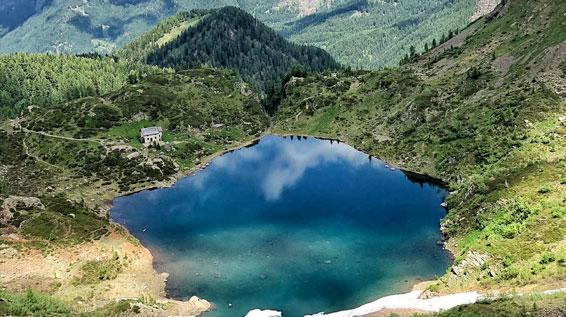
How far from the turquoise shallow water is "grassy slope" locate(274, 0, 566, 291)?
319 inches

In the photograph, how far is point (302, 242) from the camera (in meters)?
108

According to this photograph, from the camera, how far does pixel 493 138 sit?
139 meters

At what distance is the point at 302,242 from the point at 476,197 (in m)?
36.6

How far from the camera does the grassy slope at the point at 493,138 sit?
280 feet

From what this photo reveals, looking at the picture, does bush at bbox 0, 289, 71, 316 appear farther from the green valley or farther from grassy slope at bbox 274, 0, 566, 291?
grassy slope at bbox 274, 0, 566, 291

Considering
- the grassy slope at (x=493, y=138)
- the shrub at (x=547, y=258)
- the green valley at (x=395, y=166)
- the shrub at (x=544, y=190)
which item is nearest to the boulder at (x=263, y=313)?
the green valley at (x=395, y=166)

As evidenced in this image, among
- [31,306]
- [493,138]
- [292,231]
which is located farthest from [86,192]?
[493,138]

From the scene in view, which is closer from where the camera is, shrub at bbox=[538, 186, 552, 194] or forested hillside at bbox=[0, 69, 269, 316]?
forested hillside at bbox=[0, 69, 269, 316]

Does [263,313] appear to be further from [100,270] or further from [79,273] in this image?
[79,273]

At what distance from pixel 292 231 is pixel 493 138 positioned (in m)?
59.2

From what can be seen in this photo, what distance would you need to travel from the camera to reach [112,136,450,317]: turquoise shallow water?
9094 centimetres

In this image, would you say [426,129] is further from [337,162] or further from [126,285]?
[126,285]

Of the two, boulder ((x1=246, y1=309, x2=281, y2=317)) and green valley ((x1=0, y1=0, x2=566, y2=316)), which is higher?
green valley ((x1=0, y1=0, x2=566, y2=316))

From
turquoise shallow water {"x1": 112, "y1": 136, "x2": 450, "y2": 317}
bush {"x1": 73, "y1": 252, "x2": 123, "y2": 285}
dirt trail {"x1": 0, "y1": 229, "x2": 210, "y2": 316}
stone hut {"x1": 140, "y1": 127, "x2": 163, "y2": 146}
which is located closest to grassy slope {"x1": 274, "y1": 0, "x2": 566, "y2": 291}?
turquoise shallow water {"x1": 112, "y1": 136, "x2": 450, "y2": 317}
